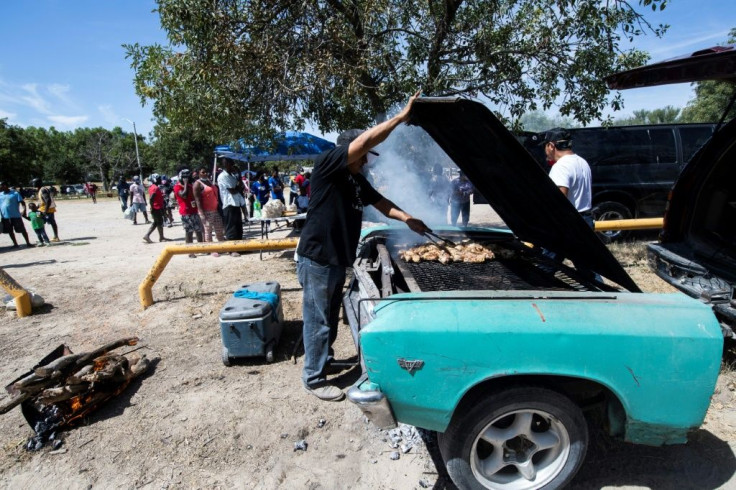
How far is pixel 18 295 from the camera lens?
5.09 m

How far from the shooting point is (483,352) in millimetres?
1886

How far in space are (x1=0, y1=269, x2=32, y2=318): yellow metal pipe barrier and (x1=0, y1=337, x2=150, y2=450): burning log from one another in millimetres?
2430

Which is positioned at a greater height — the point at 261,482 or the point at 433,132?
the point at 433,132

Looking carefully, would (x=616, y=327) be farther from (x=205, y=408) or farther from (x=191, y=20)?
(x=191, y=20)

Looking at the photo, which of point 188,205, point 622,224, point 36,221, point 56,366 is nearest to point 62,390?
point 56,366

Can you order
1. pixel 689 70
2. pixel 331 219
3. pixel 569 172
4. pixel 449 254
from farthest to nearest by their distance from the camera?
pixel 569 172 → pixel 449 254 → pixel 689 70 → pixel 331 219

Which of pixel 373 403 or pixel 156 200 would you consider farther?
pixel 156 200

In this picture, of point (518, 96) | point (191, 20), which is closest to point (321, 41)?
point (191, 20)

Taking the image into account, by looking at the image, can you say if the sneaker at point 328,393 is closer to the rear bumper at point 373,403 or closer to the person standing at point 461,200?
the rear bumper at point 373,403

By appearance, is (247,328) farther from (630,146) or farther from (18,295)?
(630,146)

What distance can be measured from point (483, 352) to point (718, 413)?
Result: 90.2 inches

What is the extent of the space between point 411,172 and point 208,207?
5.06 meters

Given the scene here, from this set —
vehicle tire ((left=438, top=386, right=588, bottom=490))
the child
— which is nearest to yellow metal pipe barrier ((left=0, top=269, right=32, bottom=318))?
vehicle tire ((left=438, top=386, right=588, bottom=490))

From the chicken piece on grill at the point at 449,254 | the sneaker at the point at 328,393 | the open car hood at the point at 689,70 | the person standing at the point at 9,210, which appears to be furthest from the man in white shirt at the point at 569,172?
the person standing at the point at 9,210
